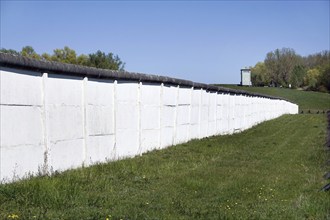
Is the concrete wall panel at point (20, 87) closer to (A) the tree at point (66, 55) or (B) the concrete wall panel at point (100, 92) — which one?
(B) the concrete wall panel at point (100, 92)

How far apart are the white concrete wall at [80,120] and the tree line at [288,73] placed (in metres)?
129

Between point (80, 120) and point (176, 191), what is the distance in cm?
321

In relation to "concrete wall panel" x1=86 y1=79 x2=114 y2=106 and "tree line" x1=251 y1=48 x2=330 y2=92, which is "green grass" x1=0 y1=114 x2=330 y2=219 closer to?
"concrete wall panel" x1=86 y1=79 x2=114 y2=106

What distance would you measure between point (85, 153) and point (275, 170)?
448 cm

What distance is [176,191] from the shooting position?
9.09 m

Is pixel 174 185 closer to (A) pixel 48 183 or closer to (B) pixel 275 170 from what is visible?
(A) pixel 48 183

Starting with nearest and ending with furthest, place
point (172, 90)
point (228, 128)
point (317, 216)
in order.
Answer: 1. point (317, 216)
2. point (172, 90)
3. point (228, 128)

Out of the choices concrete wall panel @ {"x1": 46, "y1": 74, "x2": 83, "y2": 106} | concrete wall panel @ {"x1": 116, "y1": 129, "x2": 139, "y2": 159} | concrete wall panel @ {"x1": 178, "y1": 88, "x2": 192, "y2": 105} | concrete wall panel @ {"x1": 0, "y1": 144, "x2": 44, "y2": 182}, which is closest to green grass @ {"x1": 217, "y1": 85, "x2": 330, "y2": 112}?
concrete wall panel @ {"x1": 178, "y1": 88, "x2": 192, "y2": 105}

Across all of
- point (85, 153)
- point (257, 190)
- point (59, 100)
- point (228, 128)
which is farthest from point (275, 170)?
point (228, 128)

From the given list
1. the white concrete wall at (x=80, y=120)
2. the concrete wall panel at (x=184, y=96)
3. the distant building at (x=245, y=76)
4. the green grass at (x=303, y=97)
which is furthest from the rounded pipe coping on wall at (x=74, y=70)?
the green grass at (x=303, y=97)

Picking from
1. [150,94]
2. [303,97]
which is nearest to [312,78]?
[303,97]

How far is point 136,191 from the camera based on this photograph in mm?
8891

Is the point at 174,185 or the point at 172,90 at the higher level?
the point at 172,90

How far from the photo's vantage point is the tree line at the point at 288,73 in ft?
469
